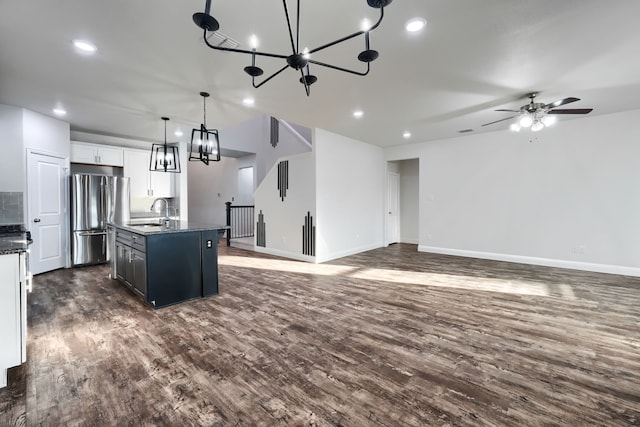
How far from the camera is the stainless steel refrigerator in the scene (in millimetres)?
5445

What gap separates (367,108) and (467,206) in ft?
12.0

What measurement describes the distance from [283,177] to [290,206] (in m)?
0.70

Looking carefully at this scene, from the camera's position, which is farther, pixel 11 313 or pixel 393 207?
pixel 393 207

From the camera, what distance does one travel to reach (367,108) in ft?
15.1

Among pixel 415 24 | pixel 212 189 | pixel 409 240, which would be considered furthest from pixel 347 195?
pixel 212 189

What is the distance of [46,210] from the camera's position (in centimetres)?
506

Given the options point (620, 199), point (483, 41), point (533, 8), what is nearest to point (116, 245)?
point (483, 41)

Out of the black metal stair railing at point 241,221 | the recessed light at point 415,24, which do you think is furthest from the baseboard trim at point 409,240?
the recessed light at point 415,24

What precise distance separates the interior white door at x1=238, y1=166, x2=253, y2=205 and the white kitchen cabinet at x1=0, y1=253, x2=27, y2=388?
7.74 metres

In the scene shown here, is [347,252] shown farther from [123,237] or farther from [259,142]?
[259,142]

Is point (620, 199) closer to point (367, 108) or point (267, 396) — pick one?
point (367, 108)

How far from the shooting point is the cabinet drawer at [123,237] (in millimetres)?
3979

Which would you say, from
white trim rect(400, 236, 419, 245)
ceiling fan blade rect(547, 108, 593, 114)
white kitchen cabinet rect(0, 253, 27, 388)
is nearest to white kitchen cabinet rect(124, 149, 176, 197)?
white kitchen cabinet rect(0, 253, 27, 388)

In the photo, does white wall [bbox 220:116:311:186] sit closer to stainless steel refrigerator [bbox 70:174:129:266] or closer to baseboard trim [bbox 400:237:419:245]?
stainless steel refrigerator [bbox 70:174:129:266]
